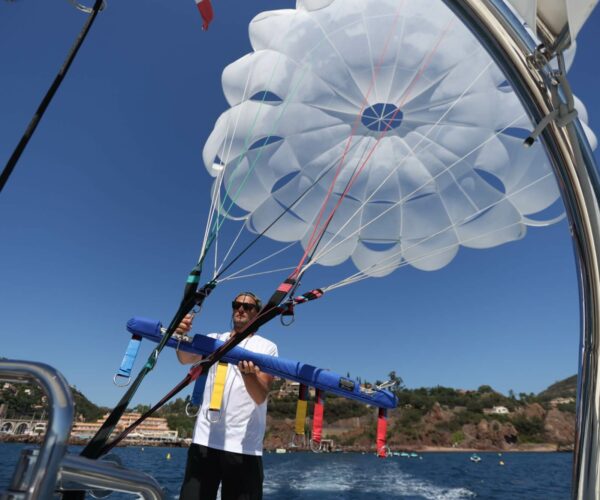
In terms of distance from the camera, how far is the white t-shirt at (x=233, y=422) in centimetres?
323

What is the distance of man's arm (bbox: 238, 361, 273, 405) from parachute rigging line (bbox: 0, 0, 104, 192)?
78.7 inches

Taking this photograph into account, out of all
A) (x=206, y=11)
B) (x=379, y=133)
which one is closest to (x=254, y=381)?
(x=206, y=11)

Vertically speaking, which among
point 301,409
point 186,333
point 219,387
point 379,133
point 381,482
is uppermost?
point 379,133

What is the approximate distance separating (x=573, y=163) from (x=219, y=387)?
9.02ft

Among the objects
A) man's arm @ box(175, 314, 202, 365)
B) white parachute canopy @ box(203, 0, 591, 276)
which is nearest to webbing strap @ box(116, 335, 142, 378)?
man's arm @ box(175, 314, 202, 365)

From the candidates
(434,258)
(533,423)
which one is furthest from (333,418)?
(434,258)

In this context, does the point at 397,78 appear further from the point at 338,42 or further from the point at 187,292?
the point at 187,292

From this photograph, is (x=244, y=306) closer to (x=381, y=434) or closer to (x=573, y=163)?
(x=381, y=434)

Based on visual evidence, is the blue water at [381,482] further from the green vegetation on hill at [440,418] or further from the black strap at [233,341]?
the green vegetation on hill at [440,418]

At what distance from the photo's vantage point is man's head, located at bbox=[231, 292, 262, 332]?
3775 millimetres

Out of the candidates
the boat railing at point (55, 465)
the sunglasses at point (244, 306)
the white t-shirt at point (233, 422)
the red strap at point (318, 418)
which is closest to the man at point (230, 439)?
the white t-shirt at point (233, 422)

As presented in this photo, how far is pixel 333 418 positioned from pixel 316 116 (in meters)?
119

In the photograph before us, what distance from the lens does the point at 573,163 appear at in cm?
130

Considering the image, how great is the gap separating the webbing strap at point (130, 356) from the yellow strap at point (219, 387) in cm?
77
